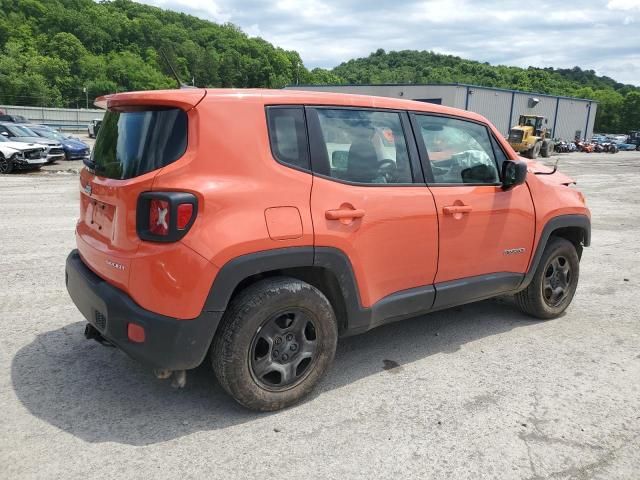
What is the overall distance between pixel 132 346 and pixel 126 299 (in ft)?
0.82

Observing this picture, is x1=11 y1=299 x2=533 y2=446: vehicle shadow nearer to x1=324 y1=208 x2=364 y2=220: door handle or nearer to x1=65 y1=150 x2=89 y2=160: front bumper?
x1=324 y1=208 x2=364 y2=220: door handle

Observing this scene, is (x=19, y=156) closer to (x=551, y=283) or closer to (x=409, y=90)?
(x=551, y=283)

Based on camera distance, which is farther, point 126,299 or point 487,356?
point 487,356

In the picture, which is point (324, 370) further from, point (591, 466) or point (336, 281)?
point (591, 466)

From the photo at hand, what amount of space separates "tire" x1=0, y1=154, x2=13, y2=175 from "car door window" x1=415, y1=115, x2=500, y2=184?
16.8 m

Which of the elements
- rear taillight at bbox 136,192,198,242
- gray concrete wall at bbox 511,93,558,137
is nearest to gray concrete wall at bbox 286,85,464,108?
gray concrete wall at bbox 511,93,558,137

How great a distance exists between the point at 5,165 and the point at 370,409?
17418 mm

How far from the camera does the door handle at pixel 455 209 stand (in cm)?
360

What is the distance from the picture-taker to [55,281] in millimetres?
5273

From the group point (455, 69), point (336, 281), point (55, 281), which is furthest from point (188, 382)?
point (455, 69)

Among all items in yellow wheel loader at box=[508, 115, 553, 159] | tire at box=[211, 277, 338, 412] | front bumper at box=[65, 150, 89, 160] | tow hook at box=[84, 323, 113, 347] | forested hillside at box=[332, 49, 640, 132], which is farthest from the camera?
forested hillside at box=[332, 49, 640, 132]

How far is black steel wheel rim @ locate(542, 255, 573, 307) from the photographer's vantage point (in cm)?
463

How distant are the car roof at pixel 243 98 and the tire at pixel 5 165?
50.9ft

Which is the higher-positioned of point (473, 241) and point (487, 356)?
point (473, 241)
